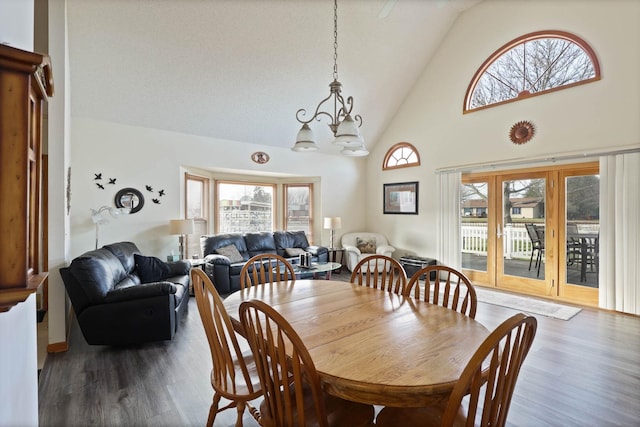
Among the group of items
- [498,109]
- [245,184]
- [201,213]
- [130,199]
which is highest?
[498,109]

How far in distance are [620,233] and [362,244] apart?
13.5 feet

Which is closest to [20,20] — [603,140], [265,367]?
[265,367]

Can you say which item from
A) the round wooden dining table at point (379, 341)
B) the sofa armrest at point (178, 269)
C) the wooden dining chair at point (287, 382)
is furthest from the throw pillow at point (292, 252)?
the wooden dining chair at point (287, 382)

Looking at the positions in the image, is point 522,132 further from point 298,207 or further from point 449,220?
point 298,207

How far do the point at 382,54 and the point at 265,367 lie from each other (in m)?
5.32

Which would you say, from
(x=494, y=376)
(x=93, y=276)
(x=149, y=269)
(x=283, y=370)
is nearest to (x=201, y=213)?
(x=149, y=269)

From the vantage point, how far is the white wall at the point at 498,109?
3.86 metres

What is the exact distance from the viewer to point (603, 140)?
3.98 metres

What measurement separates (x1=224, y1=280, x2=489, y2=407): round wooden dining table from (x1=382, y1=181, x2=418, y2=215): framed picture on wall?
176 inches

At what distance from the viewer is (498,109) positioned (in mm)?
4988

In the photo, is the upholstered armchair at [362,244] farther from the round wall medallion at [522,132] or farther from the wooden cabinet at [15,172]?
the wooden cabinet at [15,172]

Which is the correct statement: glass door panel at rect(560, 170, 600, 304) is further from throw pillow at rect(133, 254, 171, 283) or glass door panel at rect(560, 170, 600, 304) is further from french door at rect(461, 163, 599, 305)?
throw pillow at rect(133, 254, 171, 283)

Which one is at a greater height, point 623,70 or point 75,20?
point 75,20

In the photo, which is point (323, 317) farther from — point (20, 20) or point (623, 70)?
point (623, 70)
